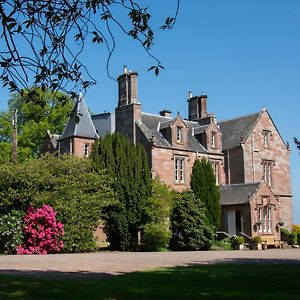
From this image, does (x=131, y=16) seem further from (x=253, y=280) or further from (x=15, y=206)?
(x=15, y=206)

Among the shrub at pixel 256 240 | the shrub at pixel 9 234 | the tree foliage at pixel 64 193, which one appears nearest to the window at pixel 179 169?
the shrub at pixel 256 240

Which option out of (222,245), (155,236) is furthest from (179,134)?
(155,236)

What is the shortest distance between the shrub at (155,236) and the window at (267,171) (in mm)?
17086

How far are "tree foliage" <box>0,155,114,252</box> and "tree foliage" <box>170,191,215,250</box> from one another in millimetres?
4658

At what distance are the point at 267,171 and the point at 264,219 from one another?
7.69m

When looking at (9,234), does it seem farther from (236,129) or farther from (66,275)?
(236,129)

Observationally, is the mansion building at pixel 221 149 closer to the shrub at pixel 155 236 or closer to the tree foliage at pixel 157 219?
the tree foliage at pixel 157 219

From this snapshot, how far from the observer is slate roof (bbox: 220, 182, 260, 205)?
124ft

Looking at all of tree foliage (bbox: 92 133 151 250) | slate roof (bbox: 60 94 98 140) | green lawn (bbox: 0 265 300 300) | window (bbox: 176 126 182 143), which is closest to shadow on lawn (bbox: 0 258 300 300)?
green lawn (bbox: 0 265 300 300)

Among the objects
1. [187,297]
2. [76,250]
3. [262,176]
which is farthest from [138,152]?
[187,297]

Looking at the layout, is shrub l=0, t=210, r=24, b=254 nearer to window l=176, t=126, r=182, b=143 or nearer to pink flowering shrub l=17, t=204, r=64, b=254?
pink flowering shrub l=17, t=204, r=64, b=254

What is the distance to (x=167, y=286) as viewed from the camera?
445 inches

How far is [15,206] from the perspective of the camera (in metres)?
26.9

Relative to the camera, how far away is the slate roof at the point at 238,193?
37844 millimetres
